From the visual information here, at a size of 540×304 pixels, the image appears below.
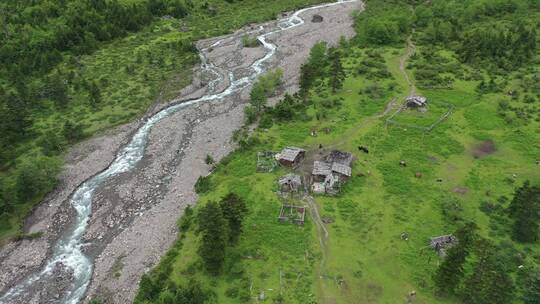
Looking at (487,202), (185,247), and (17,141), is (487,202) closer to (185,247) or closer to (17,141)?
(185,247)

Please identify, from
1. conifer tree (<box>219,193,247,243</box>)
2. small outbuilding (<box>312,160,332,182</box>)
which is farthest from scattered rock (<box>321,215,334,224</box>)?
conifer tree (<box>219,193,247,243</box>)

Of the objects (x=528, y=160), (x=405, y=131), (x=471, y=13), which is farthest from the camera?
(x=471, y=13)

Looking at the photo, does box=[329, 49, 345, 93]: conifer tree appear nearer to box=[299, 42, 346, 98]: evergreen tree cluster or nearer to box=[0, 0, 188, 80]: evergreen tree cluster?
box=[299, 42, 346, 98]: evergreen tree cluster

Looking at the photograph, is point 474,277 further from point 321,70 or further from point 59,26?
point 59,26

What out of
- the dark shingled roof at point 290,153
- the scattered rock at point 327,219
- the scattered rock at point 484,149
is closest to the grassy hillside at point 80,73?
the dark shingled roof at point 290,153

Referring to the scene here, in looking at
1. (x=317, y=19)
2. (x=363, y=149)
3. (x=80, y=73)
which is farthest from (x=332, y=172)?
(x=317, y=19)

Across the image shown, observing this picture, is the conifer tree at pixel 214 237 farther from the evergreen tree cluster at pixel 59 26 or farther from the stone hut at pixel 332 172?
the evergreen tree cluster at pixel 59 26

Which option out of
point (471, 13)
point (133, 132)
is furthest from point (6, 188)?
point (471, 13)
